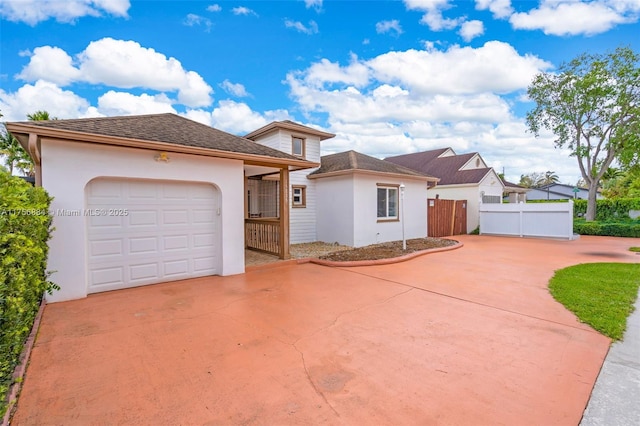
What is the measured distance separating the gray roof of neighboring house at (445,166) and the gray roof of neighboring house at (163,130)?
572 inches

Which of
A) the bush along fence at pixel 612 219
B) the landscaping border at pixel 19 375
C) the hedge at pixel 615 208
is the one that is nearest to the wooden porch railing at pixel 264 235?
the landscaping border at pixel 19 375

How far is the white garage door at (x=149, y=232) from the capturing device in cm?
596

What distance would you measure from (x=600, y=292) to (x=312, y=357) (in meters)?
5.96

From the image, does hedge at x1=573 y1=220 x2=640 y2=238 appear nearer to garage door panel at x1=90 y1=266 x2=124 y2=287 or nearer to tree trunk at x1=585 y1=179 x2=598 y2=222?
tree trunk at x1=585 y1=179 x2=598 y2=222

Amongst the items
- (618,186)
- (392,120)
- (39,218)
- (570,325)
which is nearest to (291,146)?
(39,218)

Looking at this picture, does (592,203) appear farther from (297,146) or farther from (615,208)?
(297,146)

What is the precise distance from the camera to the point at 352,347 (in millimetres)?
3654

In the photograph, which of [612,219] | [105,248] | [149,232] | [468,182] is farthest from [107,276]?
[612,219]

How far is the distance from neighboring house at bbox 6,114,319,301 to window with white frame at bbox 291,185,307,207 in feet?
→ 15.2

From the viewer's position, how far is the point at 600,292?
18.8 feet

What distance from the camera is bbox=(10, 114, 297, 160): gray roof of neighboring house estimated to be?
5.67m

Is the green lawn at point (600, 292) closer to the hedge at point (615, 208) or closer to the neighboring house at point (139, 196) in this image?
the neighboring house at point (139, 196)

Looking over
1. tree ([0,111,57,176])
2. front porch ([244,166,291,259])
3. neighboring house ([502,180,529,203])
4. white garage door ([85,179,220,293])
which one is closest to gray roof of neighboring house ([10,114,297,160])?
white garage door ([85,179,220,293])

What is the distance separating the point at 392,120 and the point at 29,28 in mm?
20367
